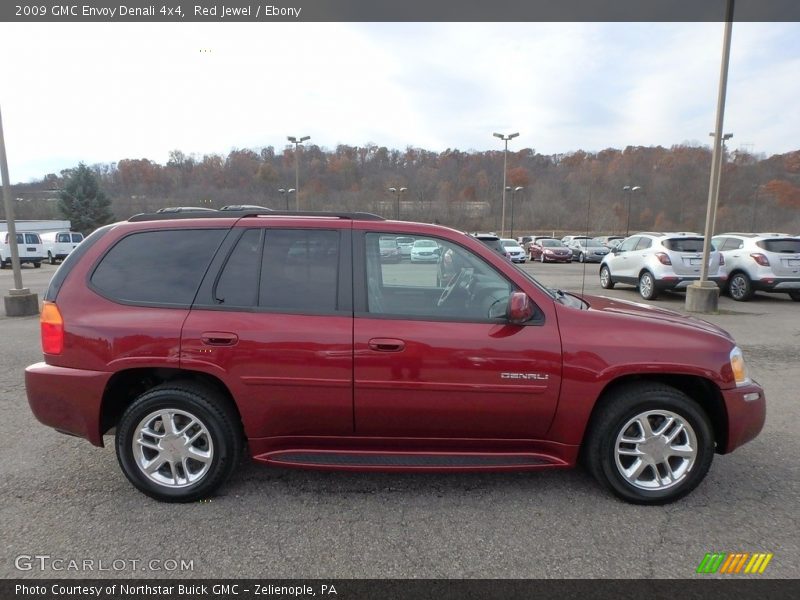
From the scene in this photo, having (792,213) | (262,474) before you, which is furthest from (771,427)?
(792,213)

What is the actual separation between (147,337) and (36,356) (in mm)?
5022

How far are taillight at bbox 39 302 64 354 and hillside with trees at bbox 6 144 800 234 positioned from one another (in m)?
62.6

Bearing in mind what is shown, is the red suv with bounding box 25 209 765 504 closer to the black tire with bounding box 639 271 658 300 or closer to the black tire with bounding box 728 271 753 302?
the black tire with bounding box 639 271 658 300

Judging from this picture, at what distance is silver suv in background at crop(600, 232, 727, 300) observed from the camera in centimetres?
1143

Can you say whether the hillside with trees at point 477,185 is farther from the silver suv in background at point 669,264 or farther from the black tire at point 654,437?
the black tire at point 654,437

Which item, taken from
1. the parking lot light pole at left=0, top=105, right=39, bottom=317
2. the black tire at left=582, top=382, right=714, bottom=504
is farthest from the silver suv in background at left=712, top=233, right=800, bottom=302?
the parking lot light pole at left=0, top=105, right=39, bottom=317

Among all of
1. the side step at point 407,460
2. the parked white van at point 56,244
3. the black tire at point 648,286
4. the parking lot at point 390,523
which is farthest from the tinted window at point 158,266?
the parked white van at point 56,244

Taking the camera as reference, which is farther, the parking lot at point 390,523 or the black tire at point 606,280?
the black tire at point 606,280

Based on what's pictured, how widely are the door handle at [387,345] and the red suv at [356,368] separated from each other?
1 centimetres

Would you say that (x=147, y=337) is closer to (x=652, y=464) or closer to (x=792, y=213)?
(x=652, y=464)

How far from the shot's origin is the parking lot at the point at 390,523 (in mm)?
2502

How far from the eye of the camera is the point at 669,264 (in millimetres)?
11523

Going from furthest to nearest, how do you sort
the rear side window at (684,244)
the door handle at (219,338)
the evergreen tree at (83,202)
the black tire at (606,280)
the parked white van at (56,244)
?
the evergreen tree at (83,202), the parked white van at (56,244), the black tire at (606,280), the rear side window at (684,244), the door handle at (219,338)

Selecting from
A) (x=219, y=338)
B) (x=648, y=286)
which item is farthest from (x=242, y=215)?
(x=648, y=286)
